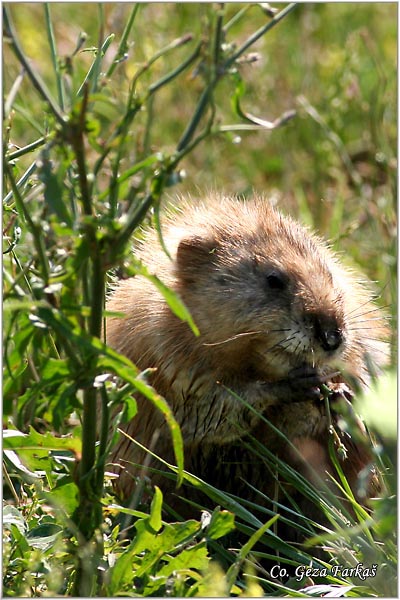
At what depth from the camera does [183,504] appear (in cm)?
334

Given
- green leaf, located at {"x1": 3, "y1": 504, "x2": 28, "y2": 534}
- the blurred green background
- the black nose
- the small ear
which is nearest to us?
green leaf, located at {"x1": 3, "y1": 504, "x2": 28, "y2": 534}

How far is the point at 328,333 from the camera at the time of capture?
3195 millimetres

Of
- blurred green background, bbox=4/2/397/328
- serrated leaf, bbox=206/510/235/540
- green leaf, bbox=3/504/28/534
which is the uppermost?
blurred green background, bbox=4/2/397/328

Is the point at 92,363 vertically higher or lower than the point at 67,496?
higher

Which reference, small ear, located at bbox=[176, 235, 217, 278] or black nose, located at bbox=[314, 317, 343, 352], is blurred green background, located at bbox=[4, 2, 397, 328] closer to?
small ear, located at bbox=[176, 235, 217, 278]

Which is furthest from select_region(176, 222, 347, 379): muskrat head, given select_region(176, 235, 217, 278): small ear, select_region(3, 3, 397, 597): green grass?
select_region(3, 3, 397, 597): green grass

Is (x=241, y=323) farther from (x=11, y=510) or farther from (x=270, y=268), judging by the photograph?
(x=11, y=510)

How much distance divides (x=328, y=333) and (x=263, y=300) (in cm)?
28

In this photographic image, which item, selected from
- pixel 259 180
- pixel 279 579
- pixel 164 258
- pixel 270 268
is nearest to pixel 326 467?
pixel 279 579

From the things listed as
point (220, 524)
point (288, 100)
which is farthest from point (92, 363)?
point (288, 100)

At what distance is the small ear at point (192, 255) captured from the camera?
356 cm

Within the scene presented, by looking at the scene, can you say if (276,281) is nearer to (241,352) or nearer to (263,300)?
(263,300)

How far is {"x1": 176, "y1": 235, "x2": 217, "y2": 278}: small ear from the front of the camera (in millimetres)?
3564

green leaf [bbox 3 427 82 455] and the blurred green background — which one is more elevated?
the blurred green background
